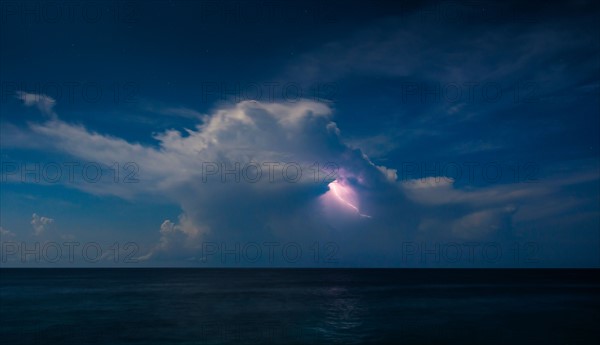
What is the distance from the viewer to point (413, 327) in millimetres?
34375

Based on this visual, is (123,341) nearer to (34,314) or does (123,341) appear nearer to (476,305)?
(34,314)

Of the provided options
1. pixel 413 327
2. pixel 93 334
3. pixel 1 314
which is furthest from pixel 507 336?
pixel 1 314

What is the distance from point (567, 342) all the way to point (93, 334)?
32644mm

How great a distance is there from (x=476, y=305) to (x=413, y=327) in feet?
70.4

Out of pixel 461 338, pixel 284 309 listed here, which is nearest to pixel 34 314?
pixel 284 309

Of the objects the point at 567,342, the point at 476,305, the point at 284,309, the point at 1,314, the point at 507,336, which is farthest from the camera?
the point at 476,305

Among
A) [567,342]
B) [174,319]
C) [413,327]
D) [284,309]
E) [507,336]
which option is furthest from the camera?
[284,309]

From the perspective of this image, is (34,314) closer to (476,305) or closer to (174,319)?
(174,319)

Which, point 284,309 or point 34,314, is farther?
point 284,309

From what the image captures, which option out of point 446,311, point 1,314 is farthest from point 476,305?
point 1,314

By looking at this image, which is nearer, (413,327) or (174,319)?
(413,327)

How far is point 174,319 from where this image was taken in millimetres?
38406

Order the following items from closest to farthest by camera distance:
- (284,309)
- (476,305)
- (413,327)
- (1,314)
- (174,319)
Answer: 1. (413,327)
2. (174,319)
3. (1,314)
4. (284,309)
5. (476,305)

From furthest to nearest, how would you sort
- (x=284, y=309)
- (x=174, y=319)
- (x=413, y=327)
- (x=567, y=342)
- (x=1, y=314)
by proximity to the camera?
1. (x=284, y=309)
2. (x=1, y=314)
3. (x=174, y=319)
4. (x=413, y=327)
5. (x=567, y=342)
